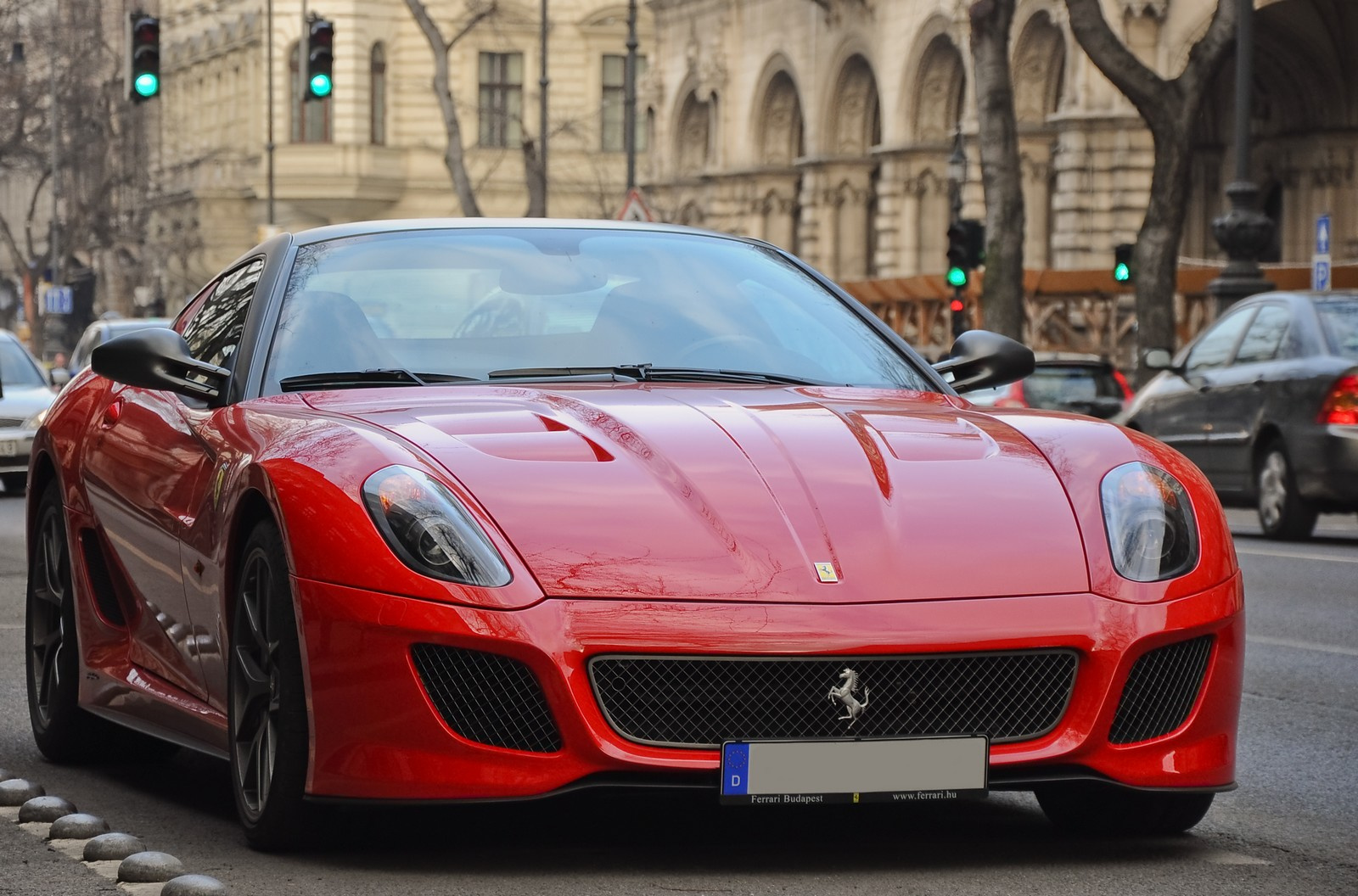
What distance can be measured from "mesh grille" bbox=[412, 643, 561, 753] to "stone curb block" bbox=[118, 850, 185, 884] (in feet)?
1.80

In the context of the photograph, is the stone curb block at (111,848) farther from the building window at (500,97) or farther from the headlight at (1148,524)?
the building window at (500,97)

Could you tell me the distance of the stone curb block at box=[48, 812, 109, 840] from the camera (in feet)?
18.0

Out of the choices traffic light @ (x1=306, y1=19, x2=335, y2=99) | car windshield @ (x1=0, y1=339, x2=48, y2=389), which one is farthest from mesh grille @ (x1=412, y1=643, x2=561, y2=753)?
traffic light @ (x1=306, y1=19, x2=335, y2=99)

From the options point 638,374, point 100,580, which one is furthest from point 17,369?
point 638,374

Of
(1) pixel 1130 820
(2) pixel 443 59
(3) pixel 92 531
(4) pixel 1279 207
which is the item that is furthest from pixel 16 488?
(4) pixel 1279 207

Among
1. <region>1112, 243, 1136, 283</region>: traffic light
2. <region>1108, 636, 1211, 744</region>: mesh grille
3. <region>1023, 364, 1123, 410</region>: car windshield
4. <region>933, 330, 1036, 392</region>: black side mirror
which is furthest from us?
<region>1112, 243, 1136, 283</region>: traffic light

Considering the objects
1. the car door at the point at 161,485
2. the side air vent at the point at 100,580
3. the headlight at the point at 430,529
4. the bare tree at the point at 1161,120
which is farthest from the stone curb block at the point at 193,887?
the bare tree at the point at 1161,120

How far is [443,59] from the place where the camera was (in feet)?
170

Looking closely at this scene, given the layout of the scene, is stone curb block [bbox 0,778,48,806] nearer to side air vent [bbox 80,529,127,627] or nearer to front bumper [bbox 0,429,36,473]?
side air vent [bbox 80,529,127,627]

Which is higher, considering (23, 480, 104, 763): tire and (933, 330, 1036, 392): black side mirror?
(933, 330, 1036, 392): black side mirror

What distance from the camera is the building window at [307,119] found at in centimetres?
8162

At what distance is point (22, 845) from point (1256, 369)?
1329 cm

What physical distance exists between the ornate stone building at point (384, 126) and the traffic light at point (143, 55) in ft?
164

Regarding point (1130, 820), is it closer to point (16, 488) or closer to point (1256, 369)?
point (1256, 369)
